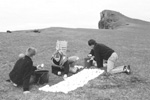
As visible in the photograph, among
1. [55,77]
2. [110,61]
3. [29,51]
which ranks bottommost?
[55,77]

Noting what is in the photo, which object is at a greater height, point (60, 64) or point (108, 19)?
point (108, 19)

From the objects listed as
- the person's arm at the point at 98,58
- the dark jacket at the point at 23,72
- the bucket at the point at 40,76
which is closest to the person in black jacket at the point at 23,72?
the dark jacket at the point at 23,72

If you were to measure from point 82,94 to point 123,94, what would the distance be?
4.70 ft

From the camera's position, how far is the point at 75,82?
934 cm

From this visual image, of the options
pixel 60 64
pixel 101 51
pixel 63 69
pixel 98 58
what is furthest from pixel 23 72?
pixel 101 51

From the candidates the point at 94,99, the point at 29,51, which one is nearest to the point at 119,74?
the point at 94,99

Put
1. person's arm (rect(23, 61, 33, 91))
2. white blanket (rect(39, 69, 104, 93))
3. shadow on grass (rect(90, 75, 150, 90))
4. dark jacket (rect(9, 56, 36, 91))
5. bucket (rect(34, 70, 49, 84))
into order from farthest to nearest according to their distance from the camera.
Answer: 1. bucket (rect(34, 70, 49, 84))
2. shadow on grass (rect(90, 75, 150, 90))
3. white blanket (rect(39, 69, 104, 93))
4. dark jacket (rect(9, 56, 36, 91))
5. person's arm (rect(23, 61, 33, 91))

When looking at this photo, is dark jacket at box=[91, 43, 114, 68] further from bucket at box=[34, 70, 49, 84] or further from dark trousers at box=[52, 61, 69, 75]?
bucket at box=[34, 70, 49, 84]

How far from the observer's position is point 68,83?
9281 mm

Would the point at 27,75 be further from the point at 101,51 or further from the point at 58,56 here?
the point at 101,51

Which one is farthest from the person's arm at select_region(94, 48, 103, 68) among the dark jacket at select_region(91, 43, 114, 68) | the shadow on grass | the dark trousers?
the shadow on grass

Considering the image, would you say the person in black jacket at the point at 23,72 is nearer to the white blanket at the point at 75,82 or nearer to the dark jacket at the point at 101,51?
the white blanket at the point at 75,82

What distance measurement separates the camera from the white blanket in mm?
8531

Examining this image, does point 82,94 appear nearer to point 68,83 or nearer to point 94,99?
point 94,99
